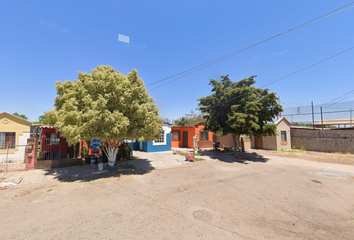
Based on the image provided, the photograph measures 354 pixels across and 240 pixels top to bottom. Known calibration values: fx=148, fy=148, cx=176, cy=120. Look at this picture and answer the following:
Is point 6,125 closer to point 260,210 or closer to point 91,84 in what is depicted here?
point 91,84

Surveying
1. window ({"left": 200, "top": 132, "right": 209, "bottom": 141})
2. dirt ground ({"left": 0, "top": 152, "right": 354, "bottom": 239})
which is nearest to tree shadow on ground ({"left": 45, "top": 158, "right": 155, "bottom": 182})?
dirt ground ({"left": 0, "top": 152, "right": 354, "bottom": 239})

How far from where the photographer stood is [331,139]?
18266 mm

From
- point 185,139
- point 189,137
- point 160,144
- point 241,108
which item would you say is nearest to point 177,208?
point 241,108

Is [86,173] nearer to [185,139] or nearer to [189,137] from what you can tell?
[189,137]

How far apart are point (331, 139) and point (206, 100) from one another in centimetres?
1654

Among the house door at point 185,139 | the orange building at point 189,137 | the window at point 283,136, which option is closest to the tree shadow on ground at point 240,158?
the orange building at point 189,137

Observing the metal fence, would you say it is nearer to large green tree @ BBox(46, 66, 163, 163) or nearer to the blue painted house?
large green tree @ BBox(46, 66, 163, 163)

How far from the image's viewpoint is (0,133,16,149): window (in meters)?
12.8

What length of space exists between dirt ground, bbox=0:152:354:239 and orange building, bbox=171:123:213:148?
40.5ft

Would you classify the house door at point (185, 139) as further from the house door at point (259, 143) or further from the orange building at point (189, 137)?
the house door at point (259, 143)

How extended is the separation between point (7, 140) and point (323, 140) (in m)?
34.1

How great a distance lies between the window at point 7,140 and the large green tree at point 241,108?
18045 millimetres

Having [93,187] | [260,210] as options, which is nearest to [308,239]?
[260,210]

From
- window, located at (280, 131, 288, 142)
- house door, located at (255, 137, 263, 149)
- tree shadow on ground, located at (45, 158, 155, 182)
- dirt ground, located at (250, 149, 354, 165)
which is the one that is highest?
window, located at (280, 131, 288, 142)
